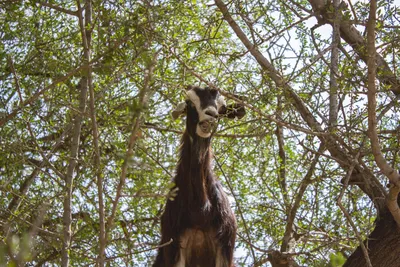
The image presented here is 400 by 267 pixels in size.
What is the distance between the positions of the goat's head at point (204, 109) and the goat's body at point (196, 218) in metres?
0.21

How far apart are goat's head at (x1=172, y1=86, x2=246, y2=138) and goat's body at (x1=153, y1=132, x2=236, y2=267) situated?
21 cm

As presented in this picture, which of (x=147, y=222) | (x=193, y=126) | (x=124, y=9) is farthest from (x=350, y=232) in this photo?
(x=124, y=9)

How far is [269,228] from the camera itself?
693 cm

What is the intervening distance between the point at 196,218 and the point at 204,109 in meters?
1.12

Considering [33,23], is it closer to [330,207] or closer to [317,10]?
[317,10]

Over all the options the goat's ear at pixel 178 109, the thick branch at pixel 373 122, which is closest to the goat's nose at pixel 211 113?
the goat's ear at pixel 178 109

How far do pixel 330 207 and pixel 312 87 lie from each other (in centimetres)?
124

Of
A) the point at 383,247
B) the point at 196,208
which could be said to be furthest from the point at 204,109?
the point at 383,247

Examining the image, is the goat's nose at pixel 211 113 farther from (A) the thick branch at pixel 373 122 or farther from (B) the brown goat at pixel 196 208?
(A) the thick branch at pixel 373 122

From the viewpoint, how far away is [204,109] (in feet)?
20.7

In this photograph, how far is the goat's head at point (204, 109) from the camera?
627 cm

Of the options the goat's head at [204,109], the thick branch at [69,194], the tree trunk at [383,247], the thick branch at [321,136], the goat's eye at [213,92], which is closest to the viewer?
the thick branch at [69,194]

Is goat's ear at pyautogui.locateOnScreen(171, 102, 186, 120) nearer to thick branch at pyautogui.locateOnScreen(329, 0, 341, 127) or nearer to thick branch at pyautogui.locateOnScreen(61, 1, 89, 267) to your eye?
thick branch at pyautogui.locateOnScreen(61, 1, 89, 267)

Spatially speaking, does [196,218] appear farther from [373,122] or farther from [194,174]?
[373,122]
